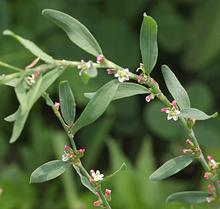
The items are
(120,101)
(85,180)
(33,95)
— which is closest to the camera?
(33,95)

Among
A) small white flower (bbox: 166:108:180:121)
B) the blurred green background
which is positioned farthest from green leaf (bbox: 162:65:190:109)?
the blurred green background

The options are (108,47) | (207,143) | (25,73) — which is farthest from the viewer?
(108,47)

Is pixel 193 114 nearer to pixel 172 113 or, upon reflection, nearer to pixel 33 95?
pixel 172 113

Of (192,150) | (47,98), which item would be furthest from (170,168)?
(47,98)

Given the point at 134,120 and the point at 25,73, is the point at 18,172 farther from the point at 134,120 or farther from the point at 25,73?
the point at 25,73

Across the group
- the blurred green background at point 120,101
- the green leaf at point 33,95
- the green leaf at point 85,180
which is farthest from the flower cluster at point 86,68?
the blurred green background at point 120,101

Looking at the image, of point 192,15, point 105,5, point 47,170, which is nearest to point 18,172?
point 105,5

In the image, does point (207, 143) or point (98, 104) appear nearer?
point (98, 104)
